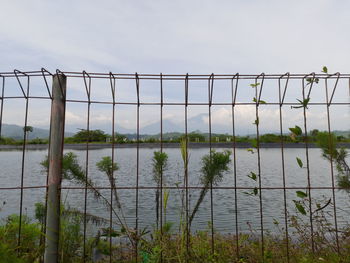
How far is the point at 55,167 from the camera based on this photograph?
2150mm

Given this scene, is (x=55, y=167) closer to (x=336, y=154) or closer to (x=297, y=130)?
(x=297, y=130)

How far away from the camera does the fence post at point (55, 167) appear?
81.9 inches

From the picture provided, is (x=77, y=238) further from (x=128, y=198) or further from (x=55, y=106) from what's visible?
(x=128, y=198)

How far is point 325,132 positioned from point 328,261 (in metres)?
1.22

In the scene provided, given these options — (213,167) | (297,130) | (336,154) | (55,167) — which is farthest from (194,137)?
(55,167)

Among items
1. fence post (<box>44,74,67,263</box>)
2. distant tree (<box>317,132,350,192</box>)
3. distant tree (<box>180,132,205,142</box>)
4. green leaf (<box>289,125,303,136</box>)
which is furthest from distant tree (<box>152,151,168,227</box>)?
distant tree (<box>317,132,350,192</box>)

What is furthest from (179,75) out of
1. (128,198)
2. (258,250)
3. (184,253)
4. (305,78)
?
(128,198)

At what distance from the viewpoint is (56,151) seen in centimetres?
216

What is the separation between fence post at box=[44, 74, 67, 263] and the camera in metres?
2.08

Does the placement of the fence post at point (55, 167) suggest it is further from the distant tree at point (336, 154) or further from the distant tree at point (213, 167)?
the distant tree at point (336, 154)

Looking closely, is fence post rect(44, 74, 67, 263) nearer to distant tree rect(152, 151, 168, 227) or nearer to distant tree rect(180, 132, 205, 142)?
distant tree rect(152, 151, 168, 227)

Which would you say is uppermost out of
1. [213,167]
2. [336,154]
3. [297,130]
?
[297,130]

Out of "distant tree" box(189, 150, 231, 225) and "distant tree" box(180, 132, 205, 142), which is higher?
"distant tree" box(180, 132, 205, 142)

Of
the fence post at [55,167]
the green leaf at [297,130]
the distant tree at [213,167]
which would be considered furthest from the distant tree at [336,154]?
the fence post at [55,167]
